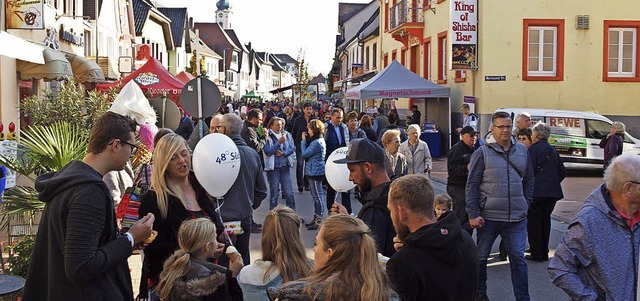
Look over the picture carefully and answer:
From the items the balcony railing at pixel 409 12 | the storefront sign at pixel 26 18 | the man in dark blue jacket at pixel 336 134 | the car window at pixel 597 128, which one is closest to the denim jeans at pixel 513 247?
the man in dark blue jacket at pixel 336 134

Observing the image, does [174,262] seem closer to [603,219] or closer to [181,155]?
[181,155]

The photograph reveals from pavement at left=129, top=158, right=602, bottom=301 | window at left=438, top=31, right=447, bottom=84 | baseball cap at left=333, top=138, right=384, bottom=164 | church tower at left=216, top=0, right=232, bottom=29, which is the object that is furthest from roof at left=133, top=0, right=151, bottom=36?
church tower at left=216, top=0, right=232, bottom=29

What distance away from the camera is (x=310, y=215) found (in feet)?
42.0

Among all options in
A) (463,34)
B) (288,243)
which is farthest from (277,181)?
(463,34)

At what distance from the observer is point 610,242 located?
13.0 feet

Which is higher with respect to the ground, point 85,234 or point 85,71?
point 85,71

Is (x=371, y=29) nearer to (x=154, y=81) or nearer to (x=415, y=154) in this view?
(x=154, y=81)

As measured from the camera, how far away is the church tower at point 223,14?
148 metres

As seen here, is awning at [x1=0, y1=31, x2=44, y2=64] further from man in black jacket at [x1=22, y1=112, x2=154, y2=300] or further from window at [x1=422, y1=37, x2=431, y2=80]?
window at [x1=422, y1=37, x2=431, y2=80]

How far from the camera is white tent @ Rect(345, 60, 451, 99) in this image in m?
23.1

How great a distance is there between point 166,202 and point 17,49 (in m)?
5.02

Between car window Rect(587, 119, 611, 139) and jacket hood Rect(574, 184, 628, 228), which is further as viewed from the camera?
car window Rect(587, 119, 611, 139)

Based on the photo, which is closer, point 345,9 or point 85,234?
point 85,234

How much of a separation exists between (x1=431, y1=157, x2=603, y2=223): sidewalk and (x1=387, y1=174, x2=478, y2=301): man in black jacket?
9063 mm
